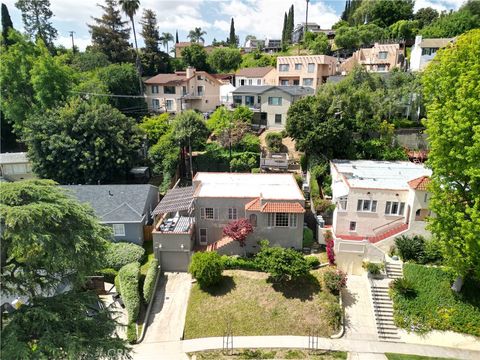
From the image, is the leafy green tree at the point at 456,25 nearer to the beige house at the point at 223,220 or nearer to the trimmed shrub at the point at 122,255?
the beige house at the point at 223,220

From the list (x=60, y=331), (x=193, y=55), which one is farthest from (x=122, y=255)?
(x=193, y=55)

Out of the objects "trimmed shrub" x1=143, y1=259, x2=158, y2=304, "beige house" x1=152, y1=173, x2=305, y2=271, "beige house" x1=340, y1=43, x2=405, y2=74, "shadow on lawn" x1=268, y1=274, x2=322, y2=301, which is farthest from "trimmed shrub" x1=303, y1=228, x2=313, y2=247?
"beige house" x1=340, y1=43, x2=405, y2=74

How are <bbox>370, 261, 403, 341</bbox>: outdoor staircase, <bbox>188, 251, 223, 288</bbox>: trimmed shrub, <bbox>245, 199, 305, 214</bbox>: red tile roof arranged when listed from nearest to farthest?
<bbox>370, 261, 403, 341</bbox>: outdoor staircase, <bbox>188, 251, 223, 288</bbox>: trimmed shrub, <bbox>245, 199, 305, 214</bbox>: red tile roof

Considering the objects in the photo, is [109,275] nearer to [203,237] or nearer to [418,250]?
[203,237]

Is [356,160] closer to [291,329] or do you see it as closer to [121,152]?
[291,329]

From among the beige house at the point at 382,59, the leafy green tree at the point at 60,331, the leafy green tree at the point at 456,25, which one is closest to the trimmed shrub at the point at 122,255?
the leafy green tree at the point at 60,331

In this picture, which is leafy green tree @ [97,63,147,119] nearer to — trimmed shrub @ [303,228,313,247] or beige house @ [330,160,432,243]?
trimmed shrub @ [303,228,313,247]

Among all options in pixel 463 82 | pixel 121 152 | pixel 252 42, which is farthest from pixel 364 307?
pixel 252 42
